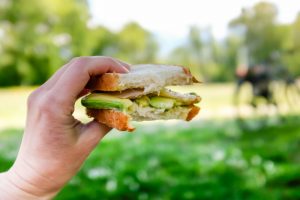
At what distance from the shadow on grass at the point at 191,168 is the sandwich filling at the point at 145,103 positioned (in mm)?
2673

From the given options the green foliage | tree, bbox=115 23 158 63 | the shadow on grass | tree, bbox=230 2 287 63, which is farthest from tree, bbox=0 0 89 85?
the shadow on grass

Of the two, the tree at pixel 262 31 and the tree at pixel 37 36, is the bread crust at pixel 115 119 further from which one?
the tree at pixel 37 36

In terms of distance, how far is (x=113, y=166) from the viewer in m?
4.69

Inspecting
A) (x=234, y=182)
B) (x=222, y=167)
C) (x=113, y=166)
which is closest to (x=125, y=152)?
(x=113, y=166)

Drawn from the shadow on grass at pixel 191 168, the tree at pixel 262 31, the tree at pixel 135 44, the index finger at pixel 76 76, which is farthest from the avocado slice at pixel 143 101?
the tree at pixel 135 44

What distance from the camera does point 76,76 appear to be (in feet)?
2.94

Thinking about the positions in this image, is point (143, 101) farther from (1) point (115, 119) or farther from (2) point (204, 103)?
(2) point (204, 103)

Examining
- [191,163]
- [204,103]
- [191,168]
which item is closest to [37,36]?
[204,103]

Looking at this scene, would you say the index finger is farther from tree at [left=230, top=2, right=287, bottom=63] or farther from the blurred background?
tree at [left=230, top=2, right=287, bottom=63]

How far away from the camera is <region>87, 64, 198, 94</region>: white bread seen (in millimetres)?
984

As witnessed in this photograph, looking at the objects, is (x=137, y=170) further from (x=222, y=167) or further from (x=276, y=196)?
(x=276, y=196)

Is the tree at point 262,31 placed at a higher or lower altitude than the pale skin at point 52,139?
lower

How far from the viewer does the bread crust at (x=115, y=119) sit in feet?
3.18

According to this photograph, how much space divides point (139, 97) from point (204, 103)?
9114 mm
